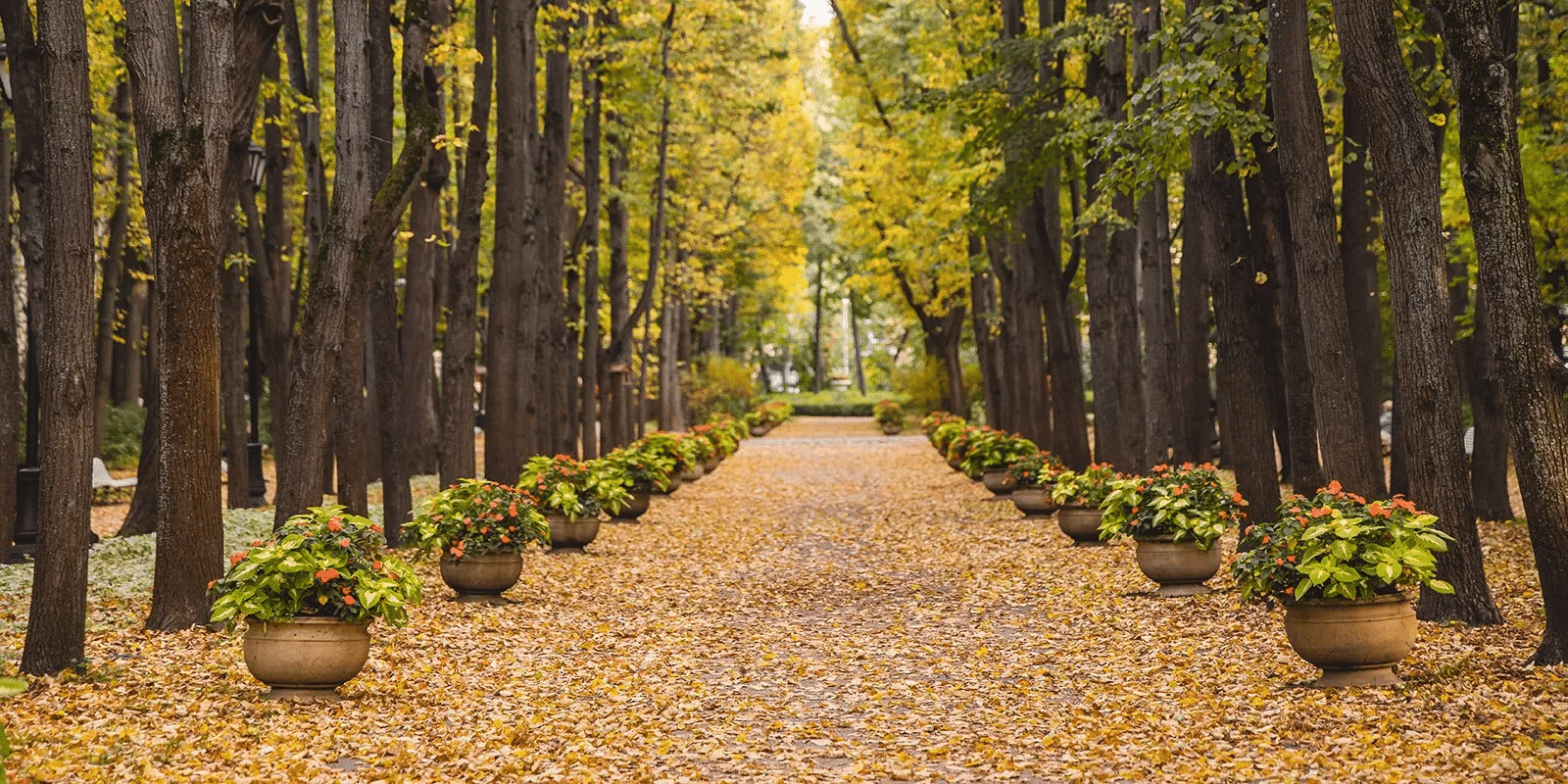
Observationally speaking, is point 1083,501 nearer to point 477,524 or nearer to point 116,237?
point 477,524

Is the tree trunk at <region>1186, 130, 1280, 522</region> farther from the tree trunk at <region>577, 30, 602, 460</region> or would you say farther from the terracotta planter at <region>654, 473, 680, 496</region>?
the tree trunk at <region>577, 30, 602, 460</region>

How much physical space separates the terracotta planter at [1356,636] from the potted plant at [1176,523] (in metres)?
3.45

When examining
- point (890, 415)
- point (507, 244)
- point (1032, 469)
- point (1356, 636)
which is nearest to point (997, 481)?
point (1032, 469)

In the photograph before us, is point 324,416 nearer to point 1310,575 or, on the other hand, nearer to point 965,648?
point 965,648

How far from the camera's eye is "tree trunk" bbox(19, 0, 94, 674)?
780cm

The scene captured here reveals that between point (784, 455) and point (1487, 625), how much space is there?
27.3 meters

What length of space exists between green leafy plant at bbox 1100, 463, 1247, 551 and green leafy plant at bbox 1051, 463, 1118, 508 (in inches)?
92.5

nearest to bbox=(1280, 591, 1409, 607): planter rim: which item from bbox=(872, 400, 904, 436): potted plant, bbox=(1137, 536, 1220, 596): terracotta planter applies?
bbox=(1137, 536, 1220, 596): terracotta planter

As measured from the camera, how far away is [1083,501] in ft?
48.6

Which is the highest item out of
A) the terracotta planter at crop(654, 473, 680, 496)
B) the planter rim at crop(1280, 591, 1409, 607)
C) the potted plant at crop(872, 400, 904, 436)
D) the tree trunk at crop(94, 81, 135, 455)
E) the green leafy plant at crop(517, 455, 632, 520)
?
the tree trunk at crop(94, 81, 135, 455)

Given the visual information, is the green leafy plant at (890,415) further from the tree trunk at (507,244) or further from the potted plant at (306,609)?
the potted plant at (306,609)

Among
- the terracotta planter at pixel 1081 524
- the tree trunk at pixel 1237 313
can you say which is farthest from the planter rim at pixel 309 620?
the terracotta planter at pixel 1081 524

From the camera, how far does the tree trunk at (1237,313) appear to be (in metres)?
12.0

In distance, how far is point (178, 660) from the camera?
8539mm
